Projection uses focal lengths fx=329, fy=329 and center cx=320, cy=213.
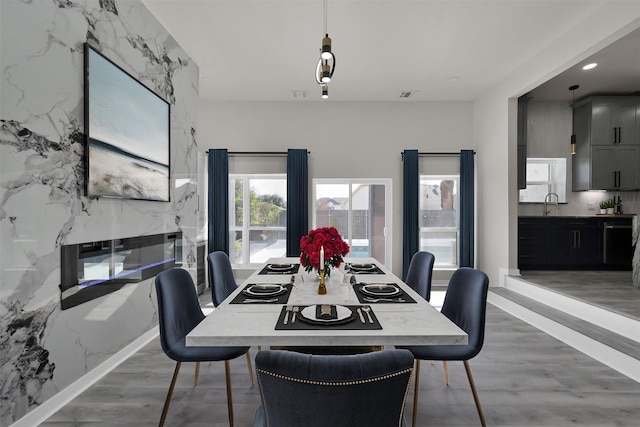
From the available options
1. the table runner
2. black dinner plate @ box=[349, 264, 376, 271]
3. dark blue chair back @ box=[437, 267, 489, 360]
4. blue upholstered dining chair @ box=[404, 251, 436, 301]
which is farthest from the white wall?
the table runner

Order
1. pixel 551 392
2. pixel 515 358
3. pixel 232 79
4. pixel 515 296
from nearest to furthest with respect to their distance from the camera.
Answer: pixel 551 392
pixel 515 358
pixel 515 296
pixel 232 79

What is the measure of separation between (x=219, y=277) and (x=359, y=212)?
128 inches

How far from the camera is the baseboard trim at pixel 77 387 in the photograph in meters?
1.84

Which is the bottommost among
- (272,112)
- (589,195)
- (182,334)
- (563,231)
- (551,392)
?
(551,392)

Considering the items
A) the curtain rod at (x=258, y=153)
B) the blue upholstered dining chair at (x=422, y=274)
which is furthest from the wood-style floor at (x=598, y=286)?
the curtain rod at (x=258, y=153)

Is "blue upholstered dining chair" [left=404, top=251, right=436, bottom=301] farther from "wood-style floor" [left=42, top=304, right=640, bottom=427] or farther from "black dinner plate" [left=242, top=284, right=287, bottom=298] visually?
"black dinner plate" [left=242, top=284, right=287, bottom=298]

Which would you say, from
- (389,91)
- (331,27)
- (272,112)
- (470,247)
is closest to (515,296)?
(470,247)

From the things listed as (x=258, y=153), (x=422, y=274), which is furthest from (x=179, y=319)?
(x=258, y=153)

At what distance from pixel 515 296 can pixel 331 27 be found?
3.81 metres

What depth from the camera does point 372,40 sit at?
348 centimetres

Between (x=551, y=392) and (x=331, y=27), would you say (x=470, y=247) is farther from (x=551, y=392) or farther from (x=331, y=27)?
(x=331, y=27)

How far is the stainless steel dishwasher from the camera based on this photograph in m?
5.09

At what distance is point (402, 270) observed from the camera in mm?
5402

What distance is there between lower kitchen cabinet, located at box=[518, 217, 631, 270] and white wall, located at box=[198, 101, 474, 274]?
1.78m
